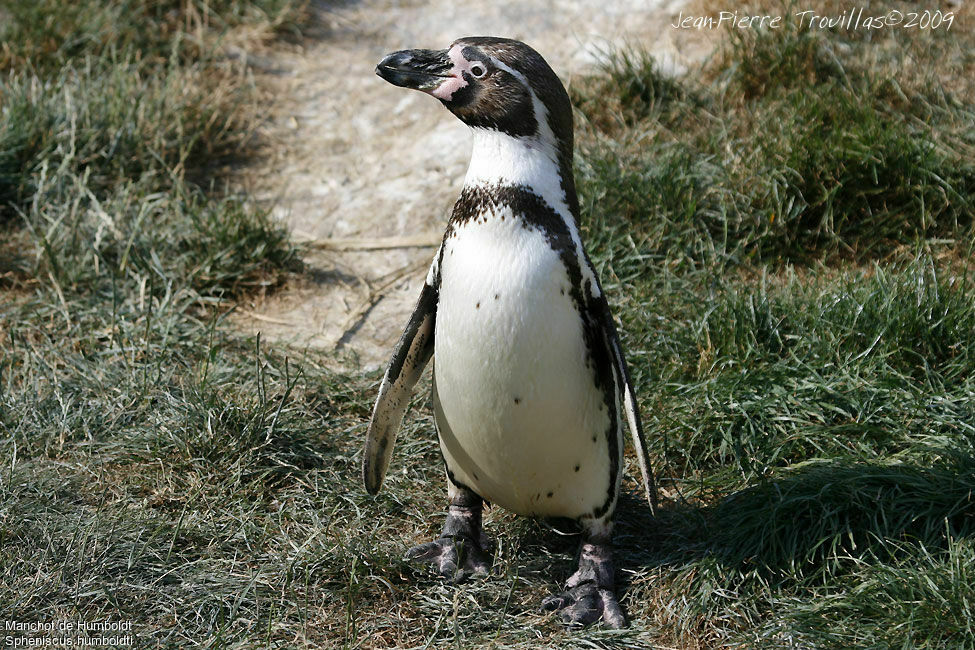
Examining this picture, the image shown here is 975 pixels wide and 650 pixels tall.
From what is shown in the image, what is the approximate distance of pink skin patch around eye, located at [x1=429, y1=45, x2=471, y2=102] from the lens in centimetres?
320

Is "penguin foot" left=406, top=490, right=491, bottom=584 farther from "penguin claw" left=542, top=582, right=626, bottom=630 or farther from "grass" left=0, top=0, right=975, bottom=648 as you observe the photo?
"penguin claw" left=542, top=582, right=626, bottom=630

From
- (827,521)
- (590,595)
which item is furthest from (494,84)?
(827,521)

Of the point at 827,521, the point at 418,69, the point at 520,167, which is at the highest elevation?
the point at 418,69

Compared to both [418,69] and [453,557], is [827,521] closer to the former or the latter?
[453,557]

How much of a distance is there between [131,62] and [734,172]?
143 inches

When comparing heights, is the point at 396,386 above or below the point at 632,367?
above

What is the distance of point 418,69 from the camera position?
3.26m

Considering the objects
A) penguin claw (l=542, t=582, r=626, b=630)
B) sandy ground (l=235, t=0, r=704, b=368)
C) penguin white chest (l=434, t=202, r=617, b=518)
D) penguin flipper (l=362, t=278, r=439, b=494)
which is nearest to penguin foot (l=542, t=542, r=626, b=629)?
penguin claw (l=542, t=582, r=626, b=630)

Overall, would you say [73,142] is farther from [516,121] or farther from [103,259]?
[516,121]

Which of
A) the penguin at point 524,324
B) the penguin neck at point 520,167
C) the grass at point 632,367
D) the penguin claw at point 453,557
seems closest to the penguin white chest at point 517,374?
the penguin at point 524,324

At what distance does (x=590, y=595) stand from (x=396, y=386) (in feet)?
3.00

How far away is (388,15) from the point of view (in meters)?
7.34

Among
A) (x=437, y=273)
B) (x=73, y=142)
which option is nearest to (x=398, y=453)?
(x=437, y=273)

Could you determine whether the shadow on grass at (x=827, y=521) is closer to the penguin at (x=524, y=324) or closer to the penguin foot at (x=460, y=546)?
the penguin at (x=524, y=324)
